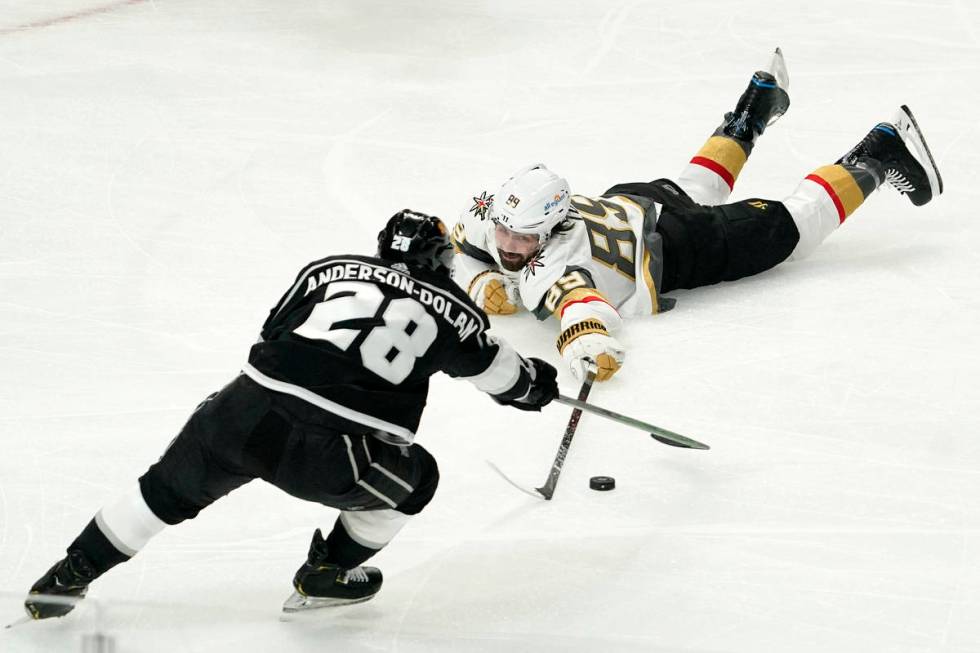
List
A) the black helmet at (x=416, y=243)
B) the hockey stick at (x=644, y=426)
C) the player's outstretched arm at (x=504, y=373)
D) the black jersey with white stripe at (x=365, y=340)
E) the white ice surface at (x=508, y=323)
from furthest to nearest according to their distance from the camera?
the hockey stick at (x=644, y=426), the white ice surface at (x=508, y=323), the player's outstretched arm at (x=504, y=373), the black helmet at (x=416, y=243), the black jersey with white stripe at (x=365, y=340)

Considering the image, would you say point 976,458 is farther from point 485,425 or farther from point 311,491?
point 311,491

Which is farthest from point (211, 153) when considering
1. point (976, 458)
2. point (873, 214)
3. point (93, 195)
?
point (976, 458)

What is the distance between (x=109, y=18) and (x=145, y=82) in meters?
1.02

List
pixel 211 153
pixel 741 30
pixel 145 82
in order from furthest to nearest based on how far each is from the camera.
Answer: pixel 741 30, pixel 145 82, pixel 211 153

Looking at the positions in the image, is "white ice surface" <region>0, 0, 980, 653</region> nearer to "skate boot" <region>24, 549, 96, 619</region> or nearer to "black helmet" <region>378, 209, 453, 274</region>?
"skate boot" <region>24, 549, 96, 619</region>

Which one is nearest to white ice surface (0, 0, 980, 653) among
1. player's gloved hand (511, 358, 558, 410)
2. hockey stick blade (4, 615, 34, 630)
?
hockey stick blade (4, 615, 34, 630)

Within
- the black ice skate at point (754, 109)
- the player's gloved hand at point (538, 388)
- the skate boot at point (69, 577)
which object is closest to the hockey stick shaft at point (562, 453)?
the player's gloved hand at point (538, 388)

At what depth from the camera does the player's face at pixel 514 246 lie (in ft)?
13.1

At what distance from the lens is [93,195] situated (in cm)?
520

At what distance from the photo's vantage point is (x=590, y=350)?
3797 mm

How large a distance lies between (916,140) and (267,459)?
3182 mm

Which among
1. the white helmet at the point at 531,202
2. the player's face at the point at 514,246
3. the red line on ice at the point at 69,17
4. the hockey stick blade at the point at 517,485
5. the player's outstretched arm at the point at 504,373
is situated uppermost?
the red line on ice at the point at 69,17

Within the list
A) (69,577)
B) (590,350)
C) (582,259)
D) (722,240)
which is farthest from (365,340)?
(722,240)

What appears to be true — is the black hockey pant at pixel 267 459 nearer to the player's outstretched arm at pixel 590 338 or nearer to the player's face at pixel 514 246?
the player's outstretched arm at pixel 590 338
